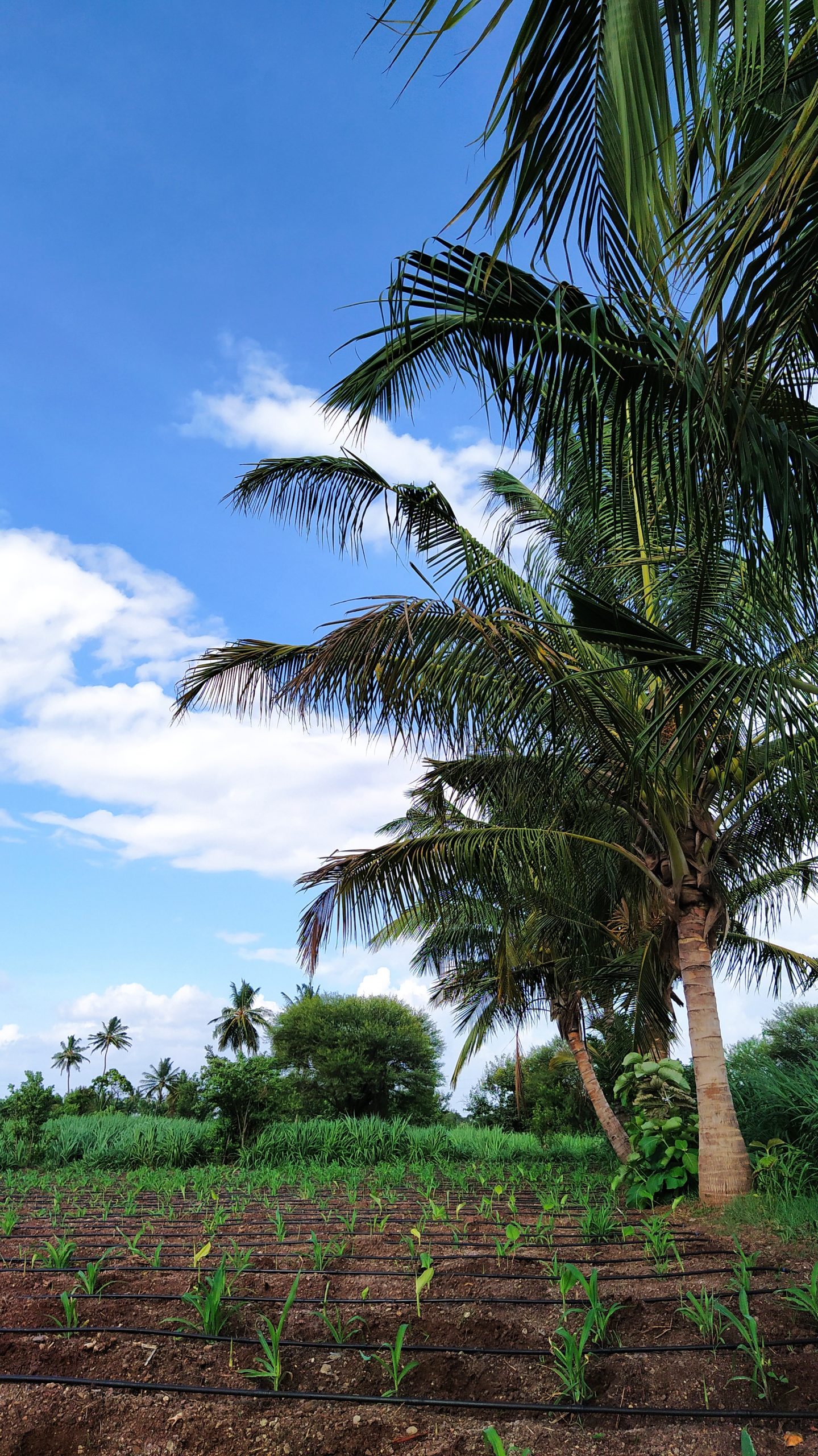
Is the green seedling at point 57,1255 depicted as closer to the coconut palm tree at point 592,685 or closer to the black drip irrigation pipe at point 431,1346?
the black drip irrigation pipe at point 431,1346

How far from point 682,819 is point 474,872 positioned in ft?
6.41

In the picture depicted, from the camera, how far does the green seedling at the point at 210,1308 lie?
3.22 meters

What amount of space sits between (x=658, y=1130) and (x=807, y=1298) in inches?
138

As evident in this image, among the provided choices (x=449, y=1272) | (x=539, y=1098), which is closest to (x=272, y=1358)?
(x=449, y=1272)

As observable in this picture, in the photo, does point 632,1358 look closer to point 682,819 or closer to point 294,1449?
point 294,1449

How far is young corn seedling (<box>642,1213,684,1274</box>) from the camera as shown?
412 centimetres

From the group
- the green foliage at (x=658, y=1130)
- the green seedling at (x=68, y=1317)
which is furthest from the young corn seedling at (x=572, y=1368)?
the green foliage at (x=658, y=1130)

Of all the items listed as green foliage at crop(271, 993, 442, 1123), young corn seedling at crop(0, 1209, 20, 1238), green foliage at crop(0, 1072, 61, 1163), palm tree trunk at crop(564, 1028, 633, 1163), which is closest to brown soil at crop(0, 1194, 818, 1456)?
young corn seedling at crop(0, 1209, 20, 1238)

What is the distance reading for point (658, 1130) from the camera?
6660 millimetres

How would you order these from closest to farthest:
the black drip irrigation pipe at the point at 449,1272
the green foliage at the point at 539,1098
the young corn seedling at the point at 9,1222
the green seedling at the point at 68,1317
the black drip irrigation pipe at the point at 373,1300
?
the green seedling at the point at 68,1317
the black drip irrigation pipe at the point at 373,1300
the black drip irrigation pipe at the point at 449,1272
the young corn seedling at the point at 9,1222
the green foliage at the point at 539,1098

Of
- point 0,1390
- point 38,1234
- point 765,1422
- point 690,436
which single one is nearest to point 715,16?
point 690,436

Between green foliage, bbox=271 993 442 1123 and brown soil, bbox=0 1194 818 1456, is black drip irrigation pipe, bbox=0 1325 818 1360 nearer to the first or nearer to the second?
brown soil, bbox=0 1194 818 1456

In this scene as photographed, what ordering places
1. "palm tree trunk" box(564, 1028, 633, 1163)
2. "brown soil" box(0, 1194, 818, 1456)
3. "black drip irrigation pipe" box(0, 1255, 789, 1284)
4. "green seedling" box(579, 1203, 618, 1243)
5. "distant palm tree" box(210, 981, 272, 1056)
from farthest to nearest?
"distant palm tree" box(210, 981, 272, 1056)
"palm tree trunk" box(564, 1028, 633, 1163)
"green seedling" box(579, 1203, 618, 1243)
"black drip irrigation pipe" box(0, 1255, 789, 1284)
"brown soil" box(0, 1194, 818, 1456)

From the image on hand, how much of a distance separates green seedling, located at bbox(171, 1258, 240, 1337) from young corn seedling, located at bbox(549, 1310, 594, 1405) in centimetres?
122
